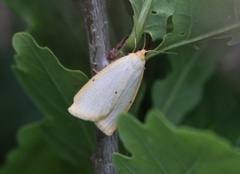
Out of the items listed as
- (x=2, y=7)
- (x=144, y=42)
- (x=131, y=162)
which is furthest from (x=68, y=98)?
(x=2, y=7)

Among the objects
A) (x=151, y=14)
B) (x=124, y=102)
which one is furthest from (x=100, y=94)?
(x=151, y=14)

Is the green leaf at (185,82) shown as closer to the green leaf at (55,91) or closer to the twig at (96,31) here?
the green leaf at (55,91)

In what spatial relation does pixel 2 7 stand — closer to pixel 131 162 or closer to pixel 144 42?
pixel 144 42

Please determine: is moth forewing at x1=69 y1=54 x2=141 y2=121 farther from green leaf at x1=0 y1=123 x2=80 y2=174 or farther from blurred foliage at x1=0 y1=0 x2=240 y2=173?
green leaf at x1=0 y1=123 x2=80 y2=174

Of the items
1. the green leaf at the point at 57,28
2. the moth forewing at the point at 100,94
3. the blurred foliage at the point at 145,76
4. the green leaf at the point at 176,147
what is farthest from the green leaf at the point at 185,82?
the green leaf at the point at 176,147

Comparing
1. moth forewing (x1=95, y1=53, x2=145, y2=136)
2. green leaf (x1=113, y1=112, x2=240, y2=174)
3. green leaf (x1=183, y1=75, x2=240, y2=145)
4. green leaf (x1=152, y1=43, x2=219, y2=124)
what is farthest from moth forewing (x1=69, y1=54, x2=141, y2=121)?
green leaf (x1=183, y1=75, x2=240, y2=145)

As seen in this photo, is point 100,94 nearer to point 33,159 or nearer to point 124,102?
point 124,102
